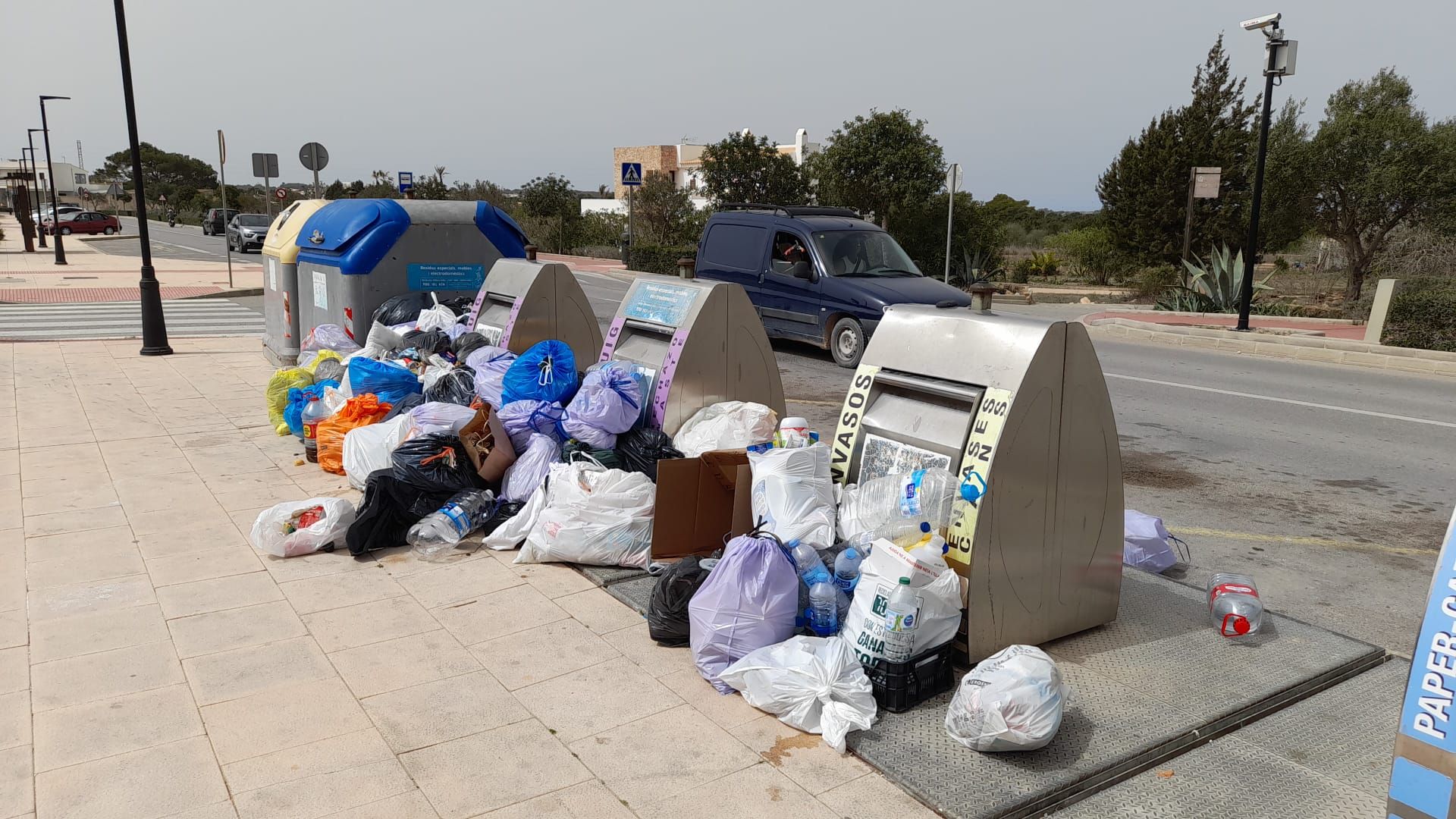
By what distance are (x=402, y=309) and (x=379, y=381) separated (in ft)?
7.02

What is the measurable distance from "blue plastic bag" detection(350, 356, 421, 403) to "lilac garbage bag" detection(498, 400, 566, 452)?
Answer: 1.57 metres

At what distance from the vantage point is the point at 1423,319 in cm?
1309

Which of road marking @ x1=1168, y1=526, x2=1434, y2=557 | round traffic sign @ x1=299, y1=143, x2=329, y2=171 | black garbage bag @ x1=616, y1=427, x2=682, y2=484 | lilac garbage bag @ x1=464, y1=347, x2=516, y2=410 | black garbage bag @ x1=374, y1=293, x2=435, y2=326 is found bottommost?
road marking @ x1=1168, y1=526, x2=1434, y2=557

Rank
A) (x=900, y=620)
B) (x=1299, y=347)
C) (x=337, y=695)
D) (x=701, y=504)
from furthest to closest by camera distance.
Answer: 1. (x=1299, y=347)
2. (x=701, y=504)
3. (x=337, y=695)
4. (x=900, y=620)

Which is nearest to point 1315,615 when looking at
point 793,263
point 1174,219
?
point 793,263

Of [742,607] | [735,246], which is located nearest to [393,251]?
[735,246]

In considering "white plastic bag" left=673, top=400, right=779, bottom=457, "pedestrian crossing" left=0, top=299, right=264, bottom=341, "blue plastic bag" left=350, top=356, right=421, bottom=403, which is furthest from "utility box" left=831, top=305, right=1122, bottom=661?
"pedestrian crossing" left=0, top=299, right=264, bottom=341

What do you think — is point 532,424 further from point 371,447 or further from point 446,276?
point 446,276

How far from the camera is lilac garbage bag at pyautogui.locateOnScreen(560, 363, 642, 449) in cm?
557

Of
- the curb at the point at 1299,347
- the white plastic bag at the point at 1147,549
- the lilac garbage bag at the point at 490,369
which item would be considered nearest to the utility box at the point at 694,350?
the lilac garbage bag at the point at 490,369

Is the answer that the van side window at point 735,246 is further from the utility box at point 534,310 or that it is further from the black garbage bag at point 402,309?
the utility box at point 534,310

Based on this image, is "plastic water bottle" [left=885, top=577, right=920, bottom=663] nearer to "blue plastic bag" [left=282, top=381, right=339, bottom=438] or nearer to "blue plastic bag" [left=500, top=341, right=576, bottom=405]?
"blue plastic bag" [left=500, top=341, right=576, bottom=405]

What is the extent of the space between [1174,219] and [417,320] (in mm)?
26566

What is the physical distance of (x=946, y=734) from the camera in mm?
3471
